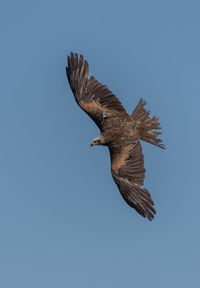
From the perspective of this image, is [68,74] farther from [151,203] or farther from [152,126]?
[151,203]

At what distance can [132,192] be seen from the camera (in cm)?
1688

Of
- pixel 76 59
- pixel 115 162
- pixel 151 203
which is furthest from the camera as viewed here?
pixel 76 59

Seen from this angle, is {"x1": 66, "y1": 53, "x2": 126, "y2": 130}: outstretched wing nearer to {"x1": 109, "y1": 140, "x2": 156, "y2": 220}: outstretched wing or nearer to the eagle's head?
the eagle's head

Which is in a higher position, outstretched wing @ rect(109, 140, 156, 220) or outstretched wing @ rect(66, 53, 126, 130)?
outstretched wing @ rect(66, 53, 126, 130)

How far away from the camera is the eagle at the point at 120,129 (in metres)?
16.9

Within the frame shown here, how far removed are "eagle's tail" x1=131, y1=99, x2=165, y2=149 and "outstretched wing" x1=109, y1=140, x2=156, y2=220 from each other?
36cm

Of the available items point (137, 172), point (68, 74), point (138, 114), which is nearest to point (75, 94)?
point (68, 74)

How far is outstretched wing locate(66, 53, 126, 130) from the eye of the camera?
732 inches

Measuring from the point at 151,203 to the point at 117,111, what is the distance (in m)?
2.97

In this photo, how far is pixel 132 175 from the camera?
679 inches

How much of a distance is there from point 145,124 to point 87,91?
1955 millimetres

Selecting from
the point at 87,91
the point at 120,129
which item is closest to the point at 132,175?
the point at 120,129

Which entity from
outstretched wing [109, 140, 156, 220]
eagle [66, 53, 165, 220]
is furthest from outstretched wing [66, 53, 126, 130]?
outstretched wing [109, 140, 156, 220]

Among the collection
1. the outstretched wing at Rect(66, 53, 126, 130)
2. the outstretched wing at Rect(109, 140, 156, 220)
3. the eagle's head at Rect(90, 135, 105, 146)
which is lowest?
the outstretched wing at Rect(109, 140, 156, 220)
